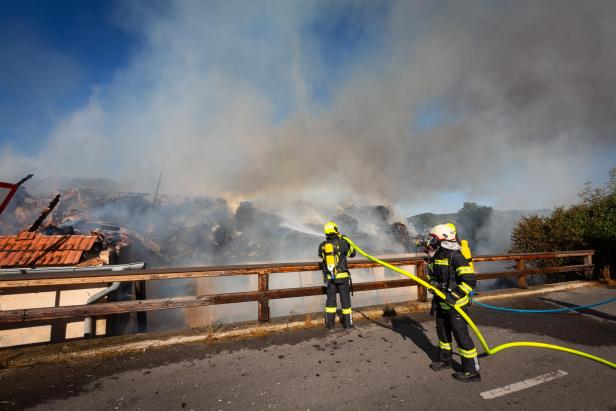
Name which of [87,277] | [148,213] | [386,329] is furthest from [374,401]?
[148,213]

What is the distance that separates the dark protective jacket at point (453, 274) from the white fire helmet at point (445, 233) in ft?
0.59

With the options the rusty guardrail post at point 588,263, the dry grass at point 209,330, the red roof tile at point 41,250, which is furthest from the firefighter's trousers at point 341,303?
the rusty guardrail post at point 588,263

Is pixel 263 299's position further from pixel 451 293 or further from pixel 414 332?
pixel 451 293

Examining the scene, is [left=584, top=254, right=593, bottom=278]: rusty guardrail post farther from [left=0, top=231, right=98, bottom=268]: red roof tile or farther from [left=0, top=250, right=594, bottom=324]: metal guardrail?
Result: [left=0, top=231, right=98, bottom=268]: red roof tile

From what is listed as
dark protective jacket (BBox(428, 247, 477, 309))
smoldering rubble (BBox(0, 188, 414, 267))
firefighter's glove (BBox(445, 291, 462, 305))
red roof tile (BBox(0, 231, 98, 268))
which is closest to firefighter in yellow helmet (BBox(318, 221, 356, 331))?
dark protective jacket (BBox(428, 247, 477, 309))

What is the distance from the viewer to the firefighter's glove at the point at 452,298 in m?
3.34

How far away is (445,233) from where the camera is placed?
3.58 metres

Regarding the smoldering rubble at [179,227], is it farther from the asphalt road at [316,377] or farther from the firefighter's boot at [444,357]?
the firefighter's boot at [444,357]

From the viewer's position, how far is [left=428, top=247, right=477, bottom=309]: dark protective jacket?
3314mm

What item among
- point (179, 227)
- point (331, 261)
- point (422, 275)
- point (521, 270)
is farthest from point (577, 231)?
point (179, 227)

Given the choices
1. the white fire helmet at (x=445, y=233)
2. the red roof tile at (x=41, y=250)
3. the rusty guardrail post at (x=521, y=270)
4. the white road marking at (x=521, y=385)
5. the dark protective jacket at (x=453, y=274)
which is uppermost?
the red roof tile at (x=41, y=250)

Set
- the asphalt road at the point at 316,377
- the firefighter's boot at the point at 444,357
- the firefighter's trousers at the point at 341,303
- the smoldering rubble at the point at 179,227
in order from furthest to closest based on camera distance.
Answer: the smoldering rubble at the point at 179,227 → the firefighter's trousers at the point at 341,303 → the firefighter's boot at the point at 444,357 → the asphalt road at the point at 316,377

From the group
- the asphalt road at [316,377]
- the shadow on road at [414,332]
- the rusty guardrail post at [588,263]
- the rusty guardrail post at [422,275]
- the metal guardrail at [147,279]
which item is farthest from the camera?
the rusty guardrail post at [588,263]

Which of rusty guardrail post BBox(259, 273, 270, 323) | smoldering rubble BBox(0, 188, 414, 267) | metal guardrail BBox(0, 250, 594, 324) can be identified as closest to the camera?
metal guardrail BBox(0, 250, 594, 324)
